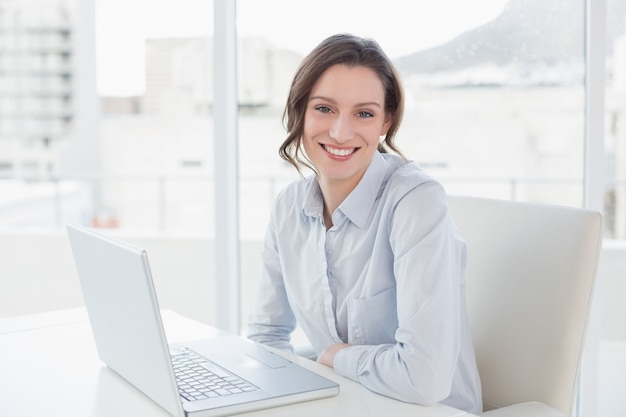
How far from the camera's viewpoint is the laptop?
3.26 ft

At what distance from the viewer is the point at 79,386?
1212mm

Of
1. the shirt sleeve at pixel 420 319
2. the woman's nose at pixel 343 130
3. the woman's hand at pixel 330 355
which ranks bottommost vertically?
the woman's hand at pixel 330 355

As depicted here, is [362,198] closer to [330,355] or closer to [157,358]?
[330,355]

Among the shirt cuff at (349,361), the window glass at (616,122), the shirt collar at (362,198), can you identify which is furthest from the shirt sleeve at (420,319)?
the window glass at (616,122)

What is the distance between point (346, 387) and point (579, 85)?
5.23 ft

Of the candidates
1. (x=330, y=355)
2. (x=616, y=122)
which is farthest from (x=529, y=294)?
(x=616, y=122)

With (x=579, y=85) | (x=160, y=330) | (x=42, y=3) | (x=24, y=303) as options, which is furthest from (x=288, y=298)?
(x=42, y=3)

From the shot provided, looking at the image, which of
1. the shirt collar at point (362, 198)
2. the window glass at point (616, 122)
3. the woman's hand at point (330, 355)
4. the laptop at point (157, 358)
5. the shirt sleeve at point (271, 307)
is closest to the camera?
the laptop at point (157, 358)

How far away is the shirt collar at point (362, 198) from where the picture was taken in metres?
1.45

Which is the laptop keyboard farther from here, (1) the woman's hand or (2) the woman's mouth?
(2) the woman's mouth

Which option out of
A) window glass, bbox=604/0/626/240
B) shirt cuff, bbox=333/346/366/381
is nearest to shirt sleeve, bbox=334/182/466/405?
shirt cuff, bbox=333/346/366/381

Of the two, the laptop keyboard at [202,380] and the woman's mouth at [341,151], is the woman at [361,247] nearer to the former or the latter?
the woman's mouth at [341,151]

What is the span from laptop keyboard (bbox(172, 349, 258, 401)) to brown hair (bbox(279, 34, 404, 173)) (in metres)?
0.56

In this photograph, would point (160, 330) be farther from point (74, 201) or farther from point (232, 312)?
point (74, 201)
